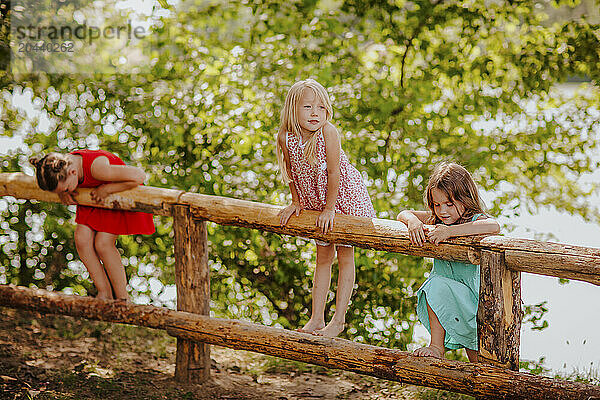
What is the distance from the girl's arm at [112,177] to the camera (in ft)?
15.5

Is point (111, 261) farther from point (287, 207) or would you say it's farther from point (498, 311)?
point (498, 311)

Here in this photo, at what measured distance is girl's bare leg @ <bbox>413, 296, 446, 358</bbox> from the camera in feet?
12.8

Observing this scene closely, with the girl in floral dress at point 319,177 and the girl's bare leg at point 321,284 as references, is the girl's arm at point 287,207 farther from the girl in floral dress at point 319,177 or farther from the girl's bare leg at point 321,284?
the girl's bare leg at point 321,284

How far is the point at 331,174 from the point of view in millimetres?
4121

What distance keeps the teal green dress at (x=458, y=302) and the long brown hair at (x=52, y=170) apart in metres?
2.54

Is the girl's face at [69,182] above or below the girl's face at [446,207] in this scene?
above

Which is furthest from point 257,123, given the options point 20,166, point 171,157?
point 20,166

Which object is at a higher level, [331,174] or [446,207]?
[331,174]

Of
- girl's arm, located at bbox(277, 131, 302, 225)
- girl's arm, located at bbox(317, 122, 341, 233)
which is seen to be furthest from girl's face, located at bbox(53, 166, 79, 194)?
girl's arm, located at bbox(317, 122, 341, 233)

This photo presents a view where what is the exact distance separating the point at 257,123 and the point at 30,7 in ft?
7.94

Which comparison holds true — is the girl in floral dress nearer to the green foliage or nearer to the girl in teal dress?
the girl in teal dress

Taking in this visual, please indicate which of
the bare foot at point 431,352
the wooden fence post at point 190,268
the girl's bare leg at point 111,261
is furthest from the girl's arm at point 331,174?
the girl's bare leg at point 111,261

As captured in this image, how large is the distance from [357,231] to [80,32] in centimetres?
379

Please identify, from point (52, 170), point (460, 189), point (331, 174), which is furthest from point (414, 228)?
point (52, 170)
